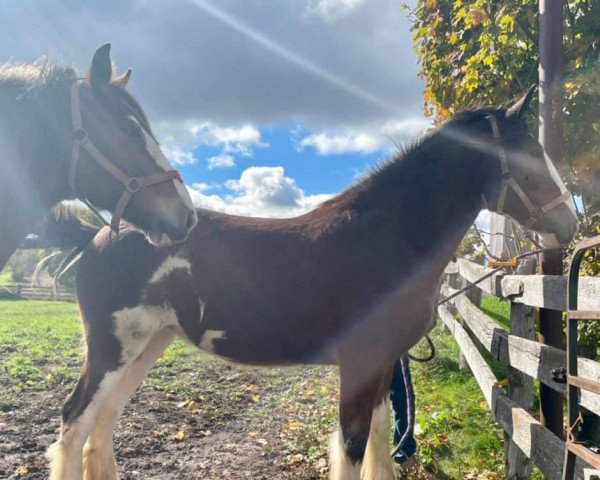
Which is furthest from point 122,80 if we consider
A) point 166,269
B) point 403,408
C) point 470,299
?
point 470,299

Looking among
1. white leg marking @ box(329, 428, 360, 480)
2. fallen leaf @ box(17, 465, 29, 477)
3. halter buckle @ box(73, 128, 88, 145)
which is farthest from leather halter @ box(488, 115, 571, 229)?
fallen leaf @ box(17, 465, 29, 477)

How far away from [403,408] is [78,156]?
322cm

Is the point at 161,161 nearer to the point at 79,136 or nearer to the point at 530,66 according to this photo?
the point at 79,136

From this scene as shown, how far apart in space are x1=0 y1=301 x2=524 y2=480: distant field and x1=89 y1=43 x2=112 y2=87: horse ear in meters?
2.16

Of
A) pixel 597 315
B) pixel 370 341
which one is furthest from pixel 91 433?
pixel 597 315

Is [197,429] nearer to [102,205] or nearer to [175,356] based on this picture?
[102,205]

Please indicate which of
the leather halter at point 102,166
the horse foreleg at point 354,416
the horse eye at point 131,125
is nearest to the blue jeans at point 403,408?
the horse foreleg at point 354,416

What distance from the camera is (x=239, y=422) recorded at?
17.0 feet

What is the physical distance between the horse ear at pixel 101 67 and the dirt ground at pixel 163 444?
2.95 meters

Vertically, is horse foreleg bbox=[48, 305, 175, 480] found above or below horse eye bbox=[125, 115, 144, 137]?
below

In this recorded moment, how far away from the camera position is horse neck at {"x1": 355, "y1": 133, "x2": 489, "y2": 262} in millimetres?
3344

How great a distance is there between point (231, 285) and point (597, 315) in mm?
2286

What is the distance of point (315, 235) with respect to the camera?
11.2 feet

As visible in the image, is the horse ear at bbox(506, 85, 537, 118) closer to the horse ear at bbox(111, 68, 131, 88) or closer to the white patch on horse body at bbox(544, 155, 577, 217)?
the white patch on horse body at bbox(544, 155, 577, 217)
